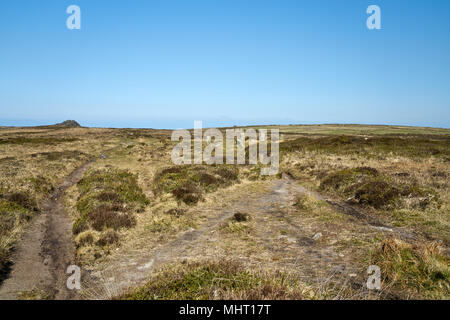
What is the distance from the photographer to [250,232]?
39.4ft

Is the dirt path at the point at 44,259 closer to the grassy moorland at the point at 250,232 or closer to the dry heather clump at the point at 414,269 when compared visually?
the grassy moorland at the point at 250,232

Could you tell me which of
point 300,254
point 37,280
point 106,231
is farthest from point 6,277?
point 300,254

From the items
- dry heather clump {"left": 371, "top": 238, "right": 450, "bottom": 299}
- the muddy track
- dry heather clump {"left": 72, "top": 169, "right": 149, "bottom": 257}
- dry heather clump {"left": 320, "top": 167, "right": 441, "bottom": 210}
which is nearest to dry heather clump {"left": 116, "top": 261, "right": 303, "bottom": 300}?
the muddy track

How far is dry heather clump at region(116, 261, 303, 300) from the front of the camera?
5406mm

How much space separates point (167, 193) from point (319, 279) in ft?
42.0

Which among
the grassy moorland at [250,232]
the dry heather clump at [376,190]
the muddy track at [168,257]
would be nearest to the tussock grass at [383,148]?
the grassy moorland at [250,232]

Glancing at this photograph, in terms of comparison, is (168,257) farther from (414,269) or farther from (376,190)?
(376,190)

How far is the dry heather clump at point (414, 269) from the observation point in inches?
254

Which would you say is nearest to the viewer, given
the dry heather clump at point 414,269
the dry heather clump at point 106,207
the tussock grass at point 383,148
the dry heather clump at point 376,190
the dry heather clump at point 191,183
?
the dry heather clump at point 414,269

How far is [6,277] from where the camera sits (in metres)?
8.73

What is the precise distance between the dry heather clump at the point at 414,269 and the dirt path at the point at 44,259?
8.91 metres

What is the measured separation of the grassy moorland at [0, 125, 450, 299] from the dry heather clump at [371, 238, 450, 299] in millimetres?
28

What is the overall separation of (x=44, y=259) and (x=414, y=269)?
1242cm

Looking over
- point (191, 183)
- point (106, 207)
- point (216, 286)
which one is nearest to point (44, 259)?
point (106, 207)
